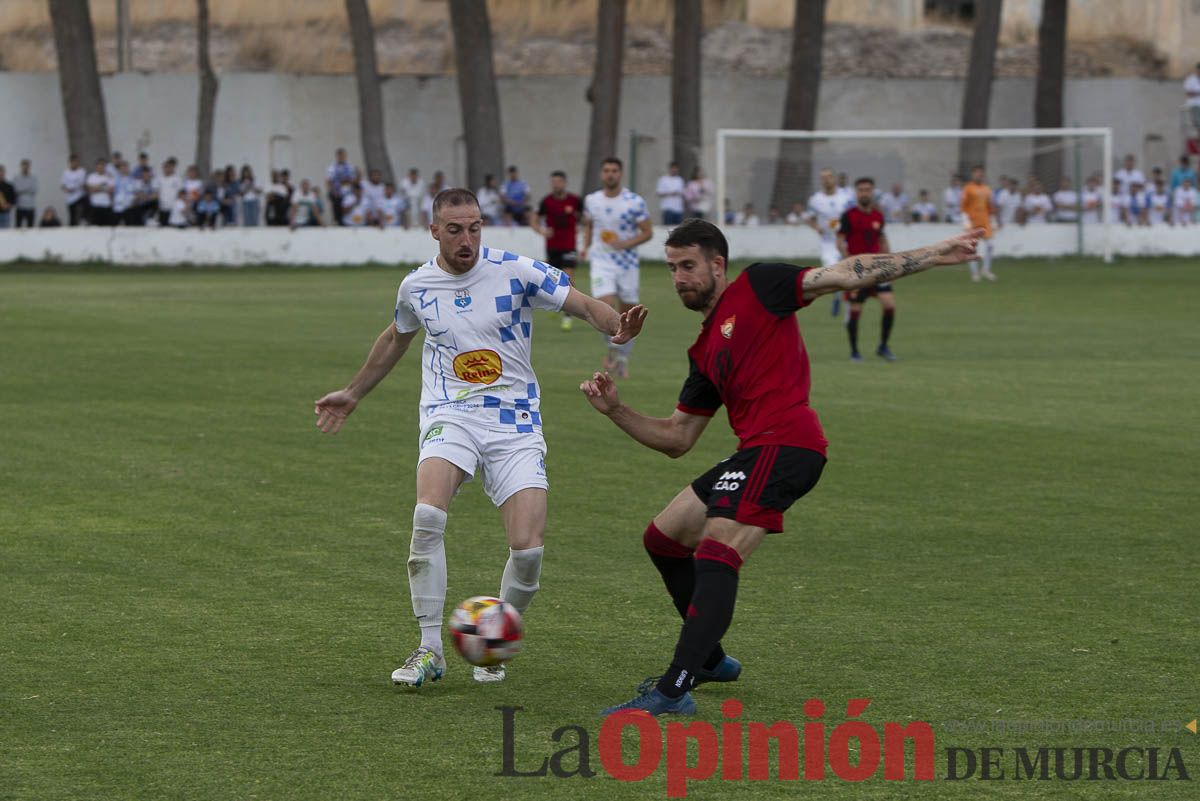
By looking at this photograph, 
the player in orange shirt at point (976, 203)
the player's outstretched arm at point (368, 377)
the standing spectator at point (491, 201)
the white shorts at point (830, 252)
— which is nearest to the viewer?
the player's outstretched arm at point (368, 377)

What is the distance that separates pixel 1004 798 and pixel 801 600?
3.09 m

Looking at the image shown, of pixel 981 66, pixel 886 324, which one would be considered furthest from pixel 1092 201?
pixel 886 324

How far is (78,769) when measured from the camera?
579 centimetres

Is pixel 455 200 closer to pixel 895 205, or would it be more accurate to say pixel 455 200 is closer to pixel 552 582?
pixel 552 582

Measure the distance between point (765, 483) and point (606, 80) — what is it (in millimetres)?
39456

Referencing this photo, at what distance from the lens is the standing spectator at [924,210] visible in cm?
4181

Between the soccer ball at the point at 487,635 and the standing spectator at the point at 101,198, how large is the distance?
1339 inches

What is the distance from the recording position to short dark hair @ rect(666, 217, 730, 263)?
6562 mm

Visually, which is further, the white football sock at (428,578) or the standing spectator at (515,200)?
the standing spectator at (515,200)

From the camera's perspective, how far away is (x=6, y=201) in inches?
1559

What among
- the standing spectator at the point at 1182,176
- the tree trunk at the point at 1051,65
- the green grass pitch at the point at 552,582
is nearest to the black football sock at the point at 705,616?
the green grass pitch at the point at 552,582

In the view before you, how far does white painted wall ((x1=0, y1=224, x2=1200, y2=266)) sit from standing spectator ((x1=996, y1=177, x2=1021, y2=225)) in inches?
32.1

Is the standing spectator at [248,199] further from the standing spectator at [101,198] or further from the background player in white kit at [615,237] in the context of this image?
the background player in white kit at [615,237]

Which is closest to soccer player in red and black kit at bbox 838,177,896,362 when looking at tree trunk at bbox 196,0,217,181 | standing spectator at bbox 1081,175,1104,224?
standing spectator at bbox 1081,175,1104,224
